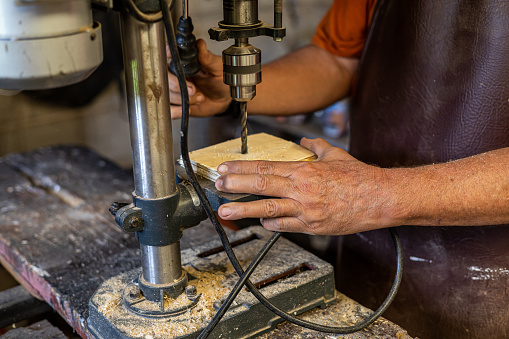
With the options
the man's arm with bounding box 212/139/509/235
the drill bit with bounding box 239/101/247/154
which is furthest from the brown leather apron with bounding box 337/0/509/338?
the drill bit with bounding box 239/101/247/154

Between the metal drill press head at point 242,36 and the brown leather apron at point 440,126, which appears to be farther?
the brown leather apron at point 440,126

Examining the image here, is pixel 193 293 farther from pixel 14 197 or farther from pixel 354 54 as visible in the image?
pixel 354 54

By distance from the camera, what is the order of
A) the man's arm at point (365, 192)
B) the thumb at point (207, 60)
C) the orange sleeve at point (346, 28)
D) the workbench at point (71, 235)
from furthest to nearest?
the orange sleeve at point (346, 28) → the thumb at point (207, 60) → the workbench at point (71, 235) → the man's arm at point (365, 192)

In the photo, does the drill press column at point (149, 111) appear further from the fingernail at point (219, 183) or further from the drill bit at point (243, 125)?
the drill bit at point (243, 125)

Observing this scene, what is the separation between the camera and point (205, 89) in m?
1.33

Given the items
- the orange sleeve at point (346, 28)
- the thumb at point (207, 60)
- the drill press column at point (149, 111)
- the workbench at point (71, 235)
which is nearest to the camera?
the drill press column at point (149, 111)

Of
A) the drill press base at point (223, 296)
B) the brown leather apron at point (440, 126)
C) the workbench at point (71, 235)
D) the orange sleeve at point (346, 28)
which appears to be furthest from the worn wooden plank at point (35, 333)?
the orange sleeve at point (346, 28)

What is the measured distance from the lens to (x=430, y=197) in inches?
36.7

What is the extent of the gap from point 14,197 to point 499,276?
4.05 feet

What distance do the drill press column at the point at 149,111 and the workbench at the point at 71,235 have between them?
0.29m

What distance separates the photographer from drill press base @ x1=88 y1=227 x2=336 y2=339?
85 centimetres

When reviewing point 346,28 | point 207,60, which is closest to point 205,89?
point 207,60

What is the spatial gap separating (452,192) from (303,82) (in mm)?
704

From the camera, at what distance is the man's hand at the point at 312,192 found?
867mm
